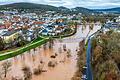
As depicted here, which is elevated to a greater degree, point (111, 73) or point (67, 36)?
point (111, 73)

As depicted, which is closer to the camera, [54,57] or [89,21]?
[54,57]

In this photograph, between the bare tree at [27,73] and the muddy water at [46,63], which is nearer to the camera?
the bare tree at [27,73]

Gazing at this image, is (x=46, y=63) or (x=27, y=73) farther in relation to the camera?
(x=46, y=63)

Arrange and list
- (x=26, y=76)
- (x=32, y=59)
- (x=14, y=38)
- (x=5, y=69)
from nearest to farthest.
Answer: (x=26, y=76) < (x=5, y=69) < (x=32, y=59) < (x=14, y=38)

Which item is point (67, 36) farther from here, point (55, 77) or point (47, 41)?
point (55, 77)

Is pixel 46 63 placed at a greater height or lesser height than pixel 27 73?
lesser

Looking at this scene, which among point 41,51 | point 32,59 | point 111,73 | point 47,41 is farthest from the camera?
A: point 47,41

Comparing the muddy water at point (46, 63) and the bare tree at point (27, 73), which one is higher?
the bare tree at point (27, 73)

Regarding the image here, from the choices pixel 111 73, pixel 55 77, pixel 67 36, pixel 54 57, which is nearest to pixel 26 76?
pixel 55 77

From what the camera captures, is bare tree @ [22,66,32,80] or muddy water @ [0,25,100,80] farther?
muddy water @ [0,25,100,80]

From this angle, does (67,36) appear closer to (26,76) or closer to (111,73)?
(26,76)

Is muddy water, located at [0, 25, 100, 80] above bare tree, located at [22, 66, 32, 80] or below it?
below
